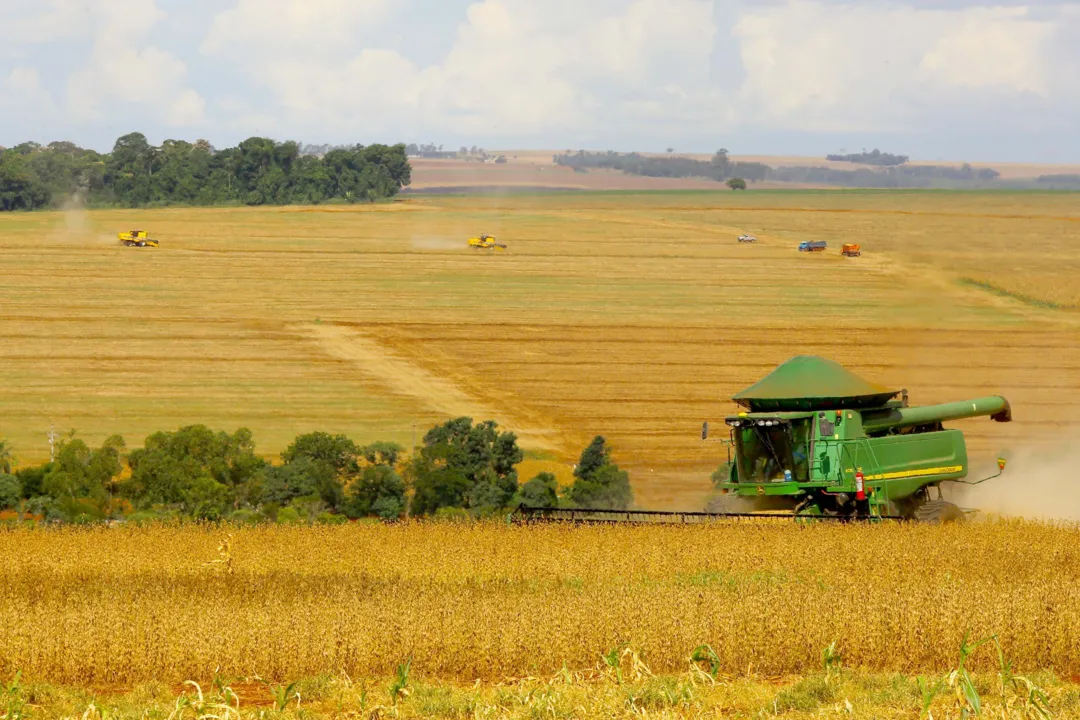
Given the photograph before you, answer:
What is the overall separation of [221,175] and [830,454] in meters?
93.4

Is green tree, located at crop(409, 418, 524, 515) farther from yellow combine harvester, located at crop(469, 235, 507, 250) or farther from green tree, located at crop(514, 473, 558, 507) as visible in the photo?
yellow combine harvester, located at crop(469, 235, 507, 250)

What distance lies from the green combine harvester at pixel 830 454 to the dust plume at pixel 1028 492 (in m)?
2.59

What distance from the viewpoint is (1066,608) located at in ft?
43.2

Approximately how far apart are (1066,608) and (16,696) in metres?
9.25

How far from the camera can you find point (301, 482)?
Result: 3238 cm

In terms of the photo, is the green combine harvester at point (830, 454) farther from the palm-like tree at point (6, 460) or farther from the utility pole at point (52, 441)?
the utility pole at point (52, 441)

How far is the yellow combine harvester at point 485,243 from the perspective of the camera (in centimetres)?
8088

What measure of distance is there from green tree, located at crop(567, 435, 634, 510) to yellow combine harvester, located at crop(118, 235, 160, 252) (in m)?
50.5

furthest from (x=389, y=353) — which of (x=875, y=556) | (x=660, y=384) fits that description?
(x=875, y=556)

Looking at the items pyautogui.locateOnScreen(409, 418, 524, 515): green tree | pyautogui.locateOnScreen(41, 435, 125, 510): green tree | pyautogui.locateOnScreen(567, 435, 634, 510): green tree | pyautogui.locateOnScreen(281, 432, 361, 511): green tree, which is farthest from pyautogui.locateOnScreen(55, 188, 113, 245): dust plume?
pyautogui.locateOnScreen(567, 435, 634, 510): green tree

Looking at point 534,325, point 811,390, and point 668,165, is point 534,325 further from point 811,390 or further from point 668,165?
point 668,165

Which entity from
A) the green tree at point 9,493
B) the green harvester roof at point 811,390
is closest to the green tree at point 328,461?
the green tree at point 9,493

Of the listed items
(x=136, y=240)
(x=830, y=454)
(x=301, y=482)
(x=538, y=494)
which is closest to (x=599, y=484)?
(x=538, y=494)

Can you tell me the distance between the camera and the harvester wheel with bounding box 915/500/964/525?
2234 centimetres
